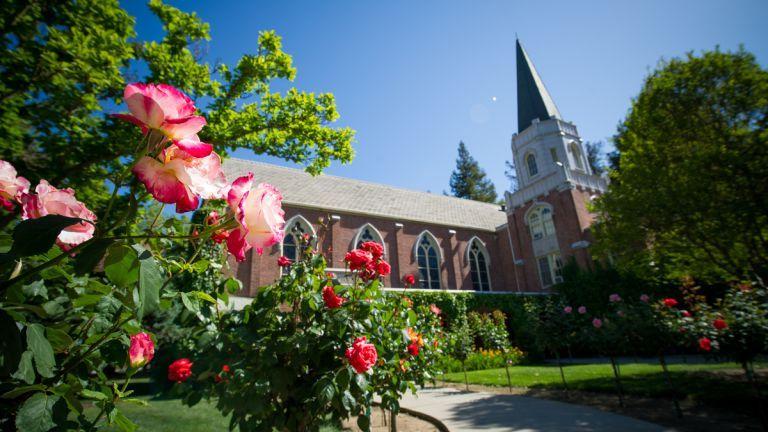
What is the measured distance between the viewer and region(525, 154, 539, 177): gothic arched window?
2365 cm

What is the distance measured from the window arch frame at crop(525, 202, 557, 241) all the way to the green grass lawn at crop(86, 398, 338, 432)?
19874 millimetres

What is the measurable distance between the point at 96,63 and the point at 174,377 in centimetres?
585

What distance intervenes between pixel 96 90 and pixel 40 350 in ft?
23.0

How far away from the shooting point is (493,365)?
544 inches

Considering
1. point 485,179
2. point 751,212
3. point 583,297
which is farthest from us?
point 485,179

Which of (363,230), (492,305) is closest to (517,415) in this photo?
(492,305)

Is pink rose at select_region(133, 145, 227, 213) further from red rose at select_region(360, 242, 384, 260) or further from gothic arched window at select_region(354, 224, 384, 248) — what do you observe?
gothic arched window at select_region(354, 224, 384, 248)

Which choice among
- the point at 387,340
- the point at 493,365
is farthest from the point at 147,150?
the point at 493,365

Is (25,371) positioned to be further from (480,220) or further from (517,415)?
(480,220)

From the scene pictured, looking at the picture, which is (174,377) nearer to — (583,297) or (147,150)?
(147,150)

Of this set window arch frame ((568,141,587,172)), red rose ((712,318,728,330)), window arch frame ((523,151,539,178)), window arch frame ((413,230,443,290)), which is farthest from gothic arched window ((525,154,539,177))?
red rose ((712,318,728,330))

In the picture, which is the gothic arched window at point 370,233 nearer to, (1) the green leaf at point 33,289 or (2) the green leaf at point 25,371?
(1) the green leaf at point 33,289

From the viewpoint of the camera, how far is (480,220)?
88.3 ft

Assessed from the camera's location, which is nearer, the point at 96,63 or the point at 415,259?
the point at 96,63
